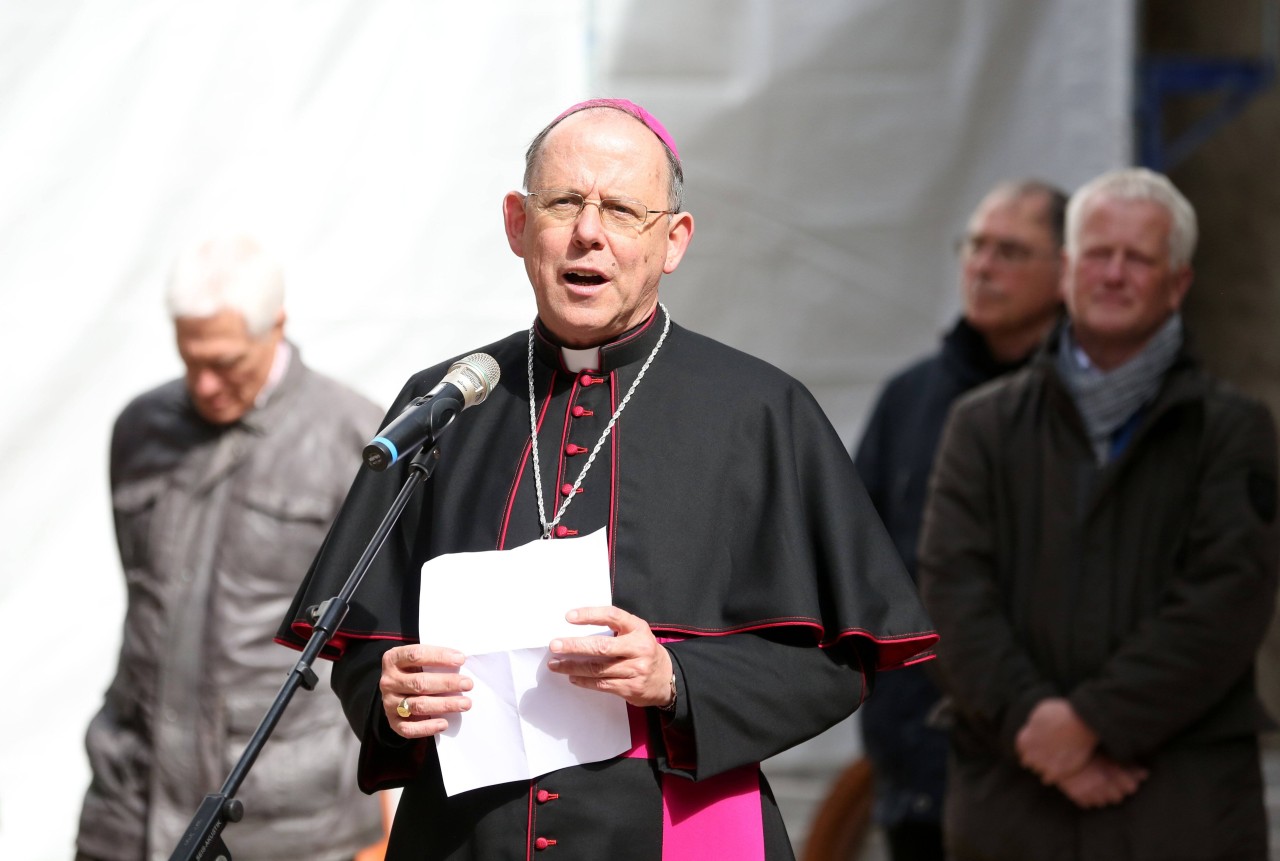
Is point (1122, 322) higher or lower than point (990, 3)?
lower

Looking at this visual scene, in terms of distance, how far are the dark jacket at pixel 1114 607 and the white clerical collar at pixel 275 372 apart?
1.57 m

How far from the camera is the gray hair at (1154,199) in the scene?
405cm

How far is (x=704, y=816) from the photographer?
2.35 metres

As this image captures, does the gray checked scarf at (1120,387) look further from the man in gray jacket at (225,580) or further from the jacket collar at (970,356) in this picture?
the man in gray jacket at (225,580)

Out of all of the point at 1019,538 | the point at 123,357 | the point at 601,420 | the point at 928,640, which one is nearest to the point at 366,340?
the point at 123,357

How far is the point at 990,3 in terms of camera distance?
588 cm

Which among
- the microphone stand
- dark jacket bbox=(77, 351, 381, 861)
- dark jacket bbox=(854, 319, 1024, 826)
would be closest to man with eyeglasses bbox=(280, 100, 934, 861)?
the microphone stand

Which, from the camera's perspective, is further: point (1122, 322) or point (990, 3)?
point (990, 3)

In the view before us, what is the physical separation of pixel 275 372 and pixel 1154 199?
2.11 m

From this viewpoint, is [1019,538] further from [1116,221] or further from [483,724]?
[483,724]

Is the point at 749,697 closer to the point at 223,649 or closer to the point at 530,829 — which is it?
the point at 530,829

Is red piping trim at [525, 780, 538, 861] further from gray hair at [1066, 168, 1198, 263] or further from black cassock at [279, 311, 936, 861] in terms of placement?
gray hair at [1066, 168, 1198, 263]

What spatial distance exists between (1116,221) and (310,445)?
1960 mm

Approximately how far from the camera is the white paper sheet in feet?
7.43
